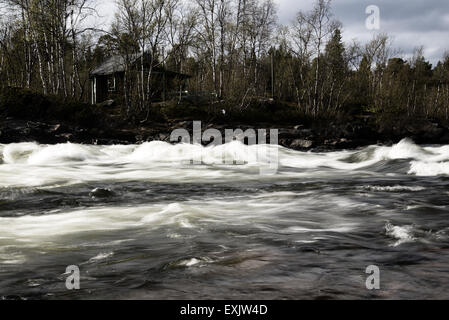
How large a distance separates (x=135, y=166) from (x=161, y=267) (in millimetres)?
9314

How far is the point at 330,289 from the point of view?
273cm

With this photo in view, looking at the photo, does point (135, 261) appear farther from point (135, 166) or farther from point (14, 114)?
point (14, 114)

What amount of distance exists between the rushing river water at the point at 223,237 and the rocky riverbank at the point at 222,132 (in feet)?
30.4

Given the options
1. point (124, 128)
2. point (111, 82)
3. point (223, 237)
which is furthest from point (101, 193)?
point (111, 82)

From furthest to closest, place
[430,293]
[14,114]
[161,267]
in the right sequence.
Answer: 1. [14,114]
2. [161,267]
3. [430,293]

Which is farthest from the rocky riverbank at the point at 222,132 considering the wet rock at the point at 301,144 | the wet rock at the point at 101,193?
the wet rock at the point at 101,193

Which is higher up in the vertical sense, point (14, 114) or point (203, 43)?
point (203, 43)

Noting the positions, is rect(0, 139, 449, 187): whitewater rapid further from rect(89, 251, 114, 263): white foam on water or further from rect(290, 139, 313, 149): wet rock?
rect(89, 251, 114, 263): white foam on water

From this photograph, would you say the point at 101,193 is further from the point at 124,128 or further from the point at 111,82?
the point at 111,82

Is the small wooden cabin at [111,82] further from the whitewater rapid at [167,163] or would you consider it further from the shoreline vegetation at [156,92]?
the whitewater rapid at [167,163]

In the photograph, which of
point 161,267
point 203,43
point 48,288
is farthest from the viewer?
point 203,43

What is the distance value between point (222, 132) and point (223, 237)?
18.0 m

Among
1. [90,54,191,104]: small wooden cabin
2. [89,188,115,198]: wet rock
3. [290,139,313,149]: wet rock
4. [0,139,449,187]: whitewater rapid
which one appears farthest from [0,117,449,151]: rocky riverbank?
[89,188,115,198]: wet rock
